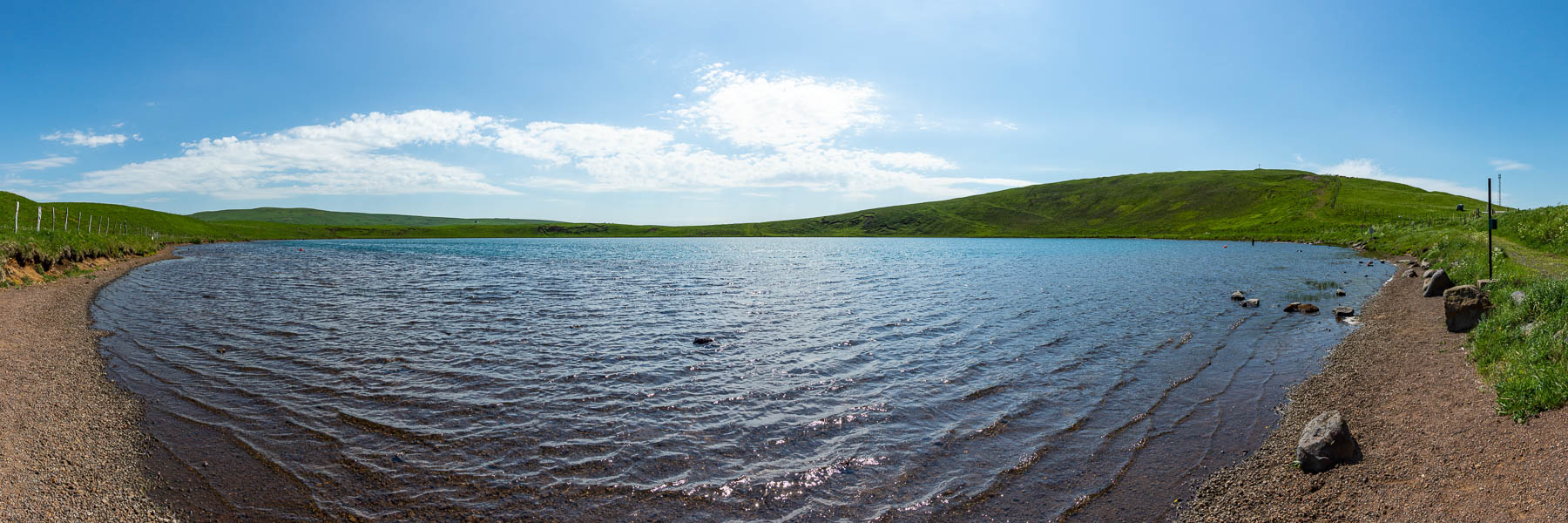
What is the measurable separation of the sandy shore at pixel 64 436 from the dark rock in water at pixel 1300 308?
4163 centimetres

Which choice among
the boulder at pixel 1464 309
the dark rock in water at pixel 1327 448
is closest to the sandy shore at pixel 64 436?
the dark rock in water at pixel 1327 448

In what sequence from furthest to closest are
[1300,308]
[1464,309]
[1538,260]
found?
1. [1538,260]
2. [1300,308]
3. [1464,309]

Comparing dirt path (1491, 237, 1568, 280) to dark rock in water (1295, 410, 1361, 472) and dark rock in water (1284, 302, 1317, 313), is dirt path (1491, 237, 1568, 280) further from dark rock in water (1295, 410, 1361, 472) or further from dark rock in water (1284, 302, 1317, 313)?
dark rock in water (1295, 410, 1361, 472)

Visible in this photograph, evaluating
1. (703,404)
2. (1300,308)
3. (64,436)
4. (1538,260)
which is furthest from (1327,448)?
(1538,260)

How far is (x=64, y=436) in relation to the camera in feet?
41.3

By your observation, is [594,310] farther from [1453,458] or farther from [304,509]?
[1453,458]

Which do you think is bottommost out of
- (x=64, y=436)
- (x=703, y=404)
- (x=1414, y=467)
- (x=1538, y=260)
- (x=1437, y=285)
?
(x=64, y=436)

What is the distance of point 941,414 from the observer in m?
15.2

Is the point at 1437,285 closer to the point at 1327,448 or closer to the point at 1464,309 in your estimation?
the point at 1464,309

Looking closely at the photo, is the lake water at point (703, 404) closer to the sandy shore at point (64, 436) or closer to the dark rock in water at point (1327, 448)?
the sandy shore at point (64, 436)

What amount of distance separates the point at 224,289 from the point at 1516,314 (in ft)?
205

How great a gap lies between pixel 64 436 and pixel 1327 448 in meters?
24.6

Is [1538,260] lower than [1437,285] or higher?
higher

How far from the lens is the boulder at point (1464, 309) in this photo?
19.9 meters
